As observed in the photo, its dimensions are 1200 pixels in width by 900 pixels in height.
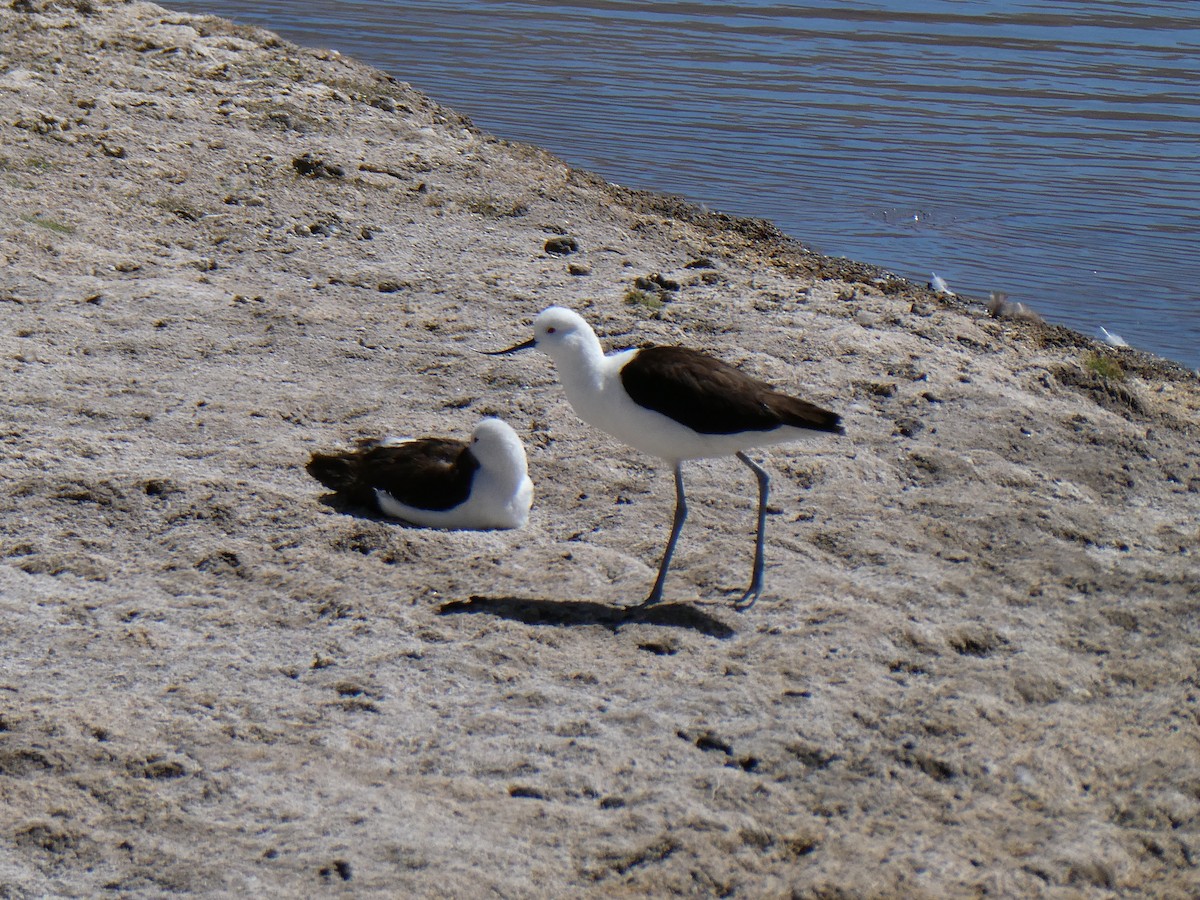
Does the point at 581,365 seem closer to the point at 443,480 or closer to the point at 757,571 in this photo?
the point at 443,480

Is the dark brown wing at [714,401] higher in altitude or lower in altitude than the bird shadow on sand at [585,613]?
higher

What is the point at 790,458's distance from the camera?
566cm

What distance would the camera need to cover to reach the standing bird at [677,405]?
4.51 m

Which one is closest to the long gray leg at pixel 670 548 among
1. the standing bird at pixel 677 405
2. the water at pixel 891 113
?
the standing bird at pixel 677 405

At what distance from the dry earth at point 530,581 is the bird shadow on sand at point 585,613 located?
0.02 m

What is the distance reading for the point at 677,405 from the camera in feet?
14.8

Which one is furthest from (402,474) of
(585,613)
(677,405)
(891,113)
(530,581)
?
(891,113)

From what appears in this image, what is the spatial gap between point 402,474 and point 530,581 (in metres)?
0.68

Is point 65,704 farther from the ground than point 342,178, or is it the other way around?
point 342,178

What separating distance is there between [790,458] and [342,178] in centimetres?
364

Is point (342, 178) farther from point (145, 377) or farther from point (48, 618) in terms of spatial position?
point (48, 618)

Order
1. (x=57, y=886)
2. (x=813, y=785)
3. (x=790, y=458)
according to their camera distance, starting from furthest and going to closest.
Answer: (x=790, y=458), (x=813, y=785), (x=57, y=886)

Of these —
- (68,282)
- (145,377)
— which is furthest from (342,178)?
(145,377)

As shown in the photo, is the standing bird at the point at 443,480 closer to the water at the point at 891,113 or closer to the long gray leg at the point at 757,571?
the long gray leg at the point at 757,571
